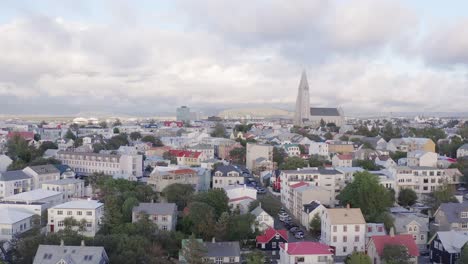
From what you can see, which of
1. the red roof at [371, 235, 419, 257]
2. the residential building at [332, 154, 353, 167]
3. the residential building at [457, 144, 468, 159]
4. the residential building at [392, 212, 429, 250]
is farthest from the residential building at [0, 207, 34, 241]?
the residential building at [457, 144, 468, 159]

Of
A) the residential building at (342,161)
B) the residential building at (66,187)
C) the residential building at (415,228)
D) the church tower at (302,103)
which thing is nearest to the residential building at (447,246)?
the residential building at (415,228)

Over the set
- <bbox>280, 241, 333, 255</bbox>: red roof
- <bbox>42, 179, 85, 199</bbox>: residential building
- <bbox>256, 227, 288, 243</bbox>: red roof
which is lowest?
<bbox>256, 227, 288, 243</bbox>: red roof

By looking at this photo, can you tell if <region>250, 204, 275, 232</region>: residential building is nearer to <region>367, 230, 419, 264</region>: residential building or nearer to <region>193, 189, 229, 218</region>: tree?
<region>193, 189, 229, 218</region>: tree

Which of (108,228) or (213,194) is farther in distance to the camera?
(213,194)

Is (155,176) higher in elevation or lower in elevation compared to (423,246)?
higher

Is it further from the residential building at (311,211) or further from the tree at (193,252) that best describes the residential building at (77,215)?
the residential building at (311,211)

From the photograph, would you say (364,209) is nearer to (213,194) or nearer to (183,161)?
(213,194)

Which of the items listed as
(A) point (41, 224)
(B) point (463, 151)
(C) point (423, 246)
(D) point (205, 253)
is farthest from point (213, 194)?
(B) point (463, 151)

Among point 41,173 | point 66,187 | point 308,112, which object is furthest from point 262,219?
point 308,112
